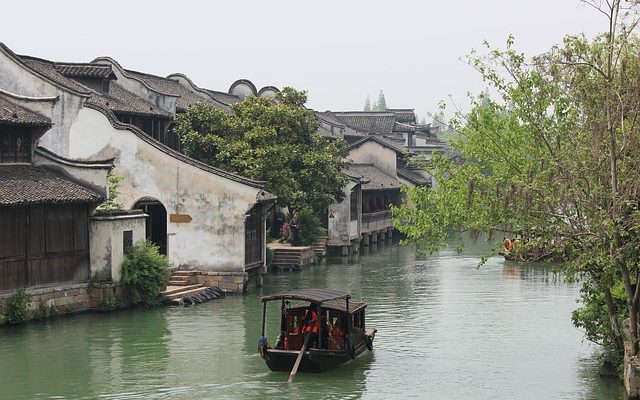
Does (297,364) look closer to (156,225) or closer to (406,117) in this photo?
(156,225)

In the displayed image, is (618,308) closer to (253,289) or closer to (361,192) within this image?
(253,289)

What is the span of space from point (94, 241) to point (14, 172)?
10.0 ft

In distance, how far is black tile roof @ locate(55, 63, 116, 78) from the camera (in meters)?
43.2

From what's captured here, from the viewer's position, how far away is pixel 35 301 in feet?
95.6

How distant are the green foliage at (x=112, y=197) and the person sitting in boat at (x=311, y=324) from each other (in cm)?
1032

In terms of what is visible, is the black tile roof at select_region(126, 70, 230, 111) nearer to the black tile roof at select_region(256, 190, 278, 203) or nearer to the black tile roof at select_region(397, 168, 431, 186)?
the black tile roof at select_region(256, 190, 278, 203)

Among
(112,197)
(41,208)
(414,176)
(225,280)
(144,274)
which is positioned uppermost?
(414,176)

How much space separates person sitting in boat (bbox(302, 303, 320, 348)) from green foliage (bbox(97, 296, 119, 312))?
9363 millimetres

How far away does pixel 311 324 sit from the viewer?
77.2 ft

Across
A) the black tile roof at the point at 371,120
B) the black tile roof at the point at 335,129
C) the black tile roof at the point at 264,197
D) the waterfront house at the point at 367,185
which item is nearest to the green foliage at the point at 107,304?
the black tile roof at the point at 264,197

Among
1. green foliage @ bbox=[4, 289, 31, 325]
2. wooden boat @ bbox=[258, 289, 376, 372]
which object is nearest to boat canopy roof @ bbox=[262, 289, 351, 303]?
wooden boat @ bbox=[258, 289, 376, 372]

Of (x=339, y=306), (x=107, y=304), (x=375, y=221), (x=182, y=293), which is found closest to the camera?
(x=339, y=306)

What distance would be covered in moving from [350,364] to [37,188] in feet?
34.1

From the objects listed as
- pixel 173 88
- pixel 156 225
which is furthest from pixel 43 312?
pixel 173 88
